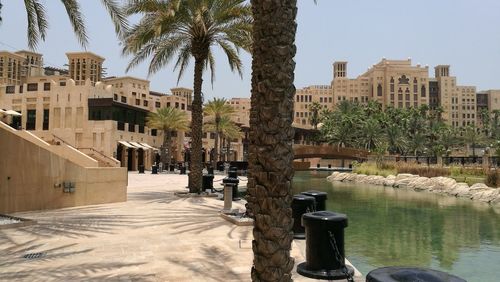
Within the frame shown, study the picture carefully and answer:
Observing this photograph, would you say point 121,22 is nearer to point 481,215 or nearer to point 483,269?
point 483,269

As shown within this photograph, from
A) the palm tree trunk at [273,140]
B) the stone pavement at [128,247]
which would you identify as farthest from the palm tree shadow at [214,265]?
the palm tree trunk at [273,140]

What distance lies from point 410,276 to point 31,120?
2132 inches

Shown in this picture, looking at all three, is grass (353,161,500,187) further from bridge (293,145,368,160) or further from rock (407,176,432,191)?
bridge (293,145,368,160)

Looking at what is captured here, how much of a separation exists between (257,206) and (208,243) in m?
4.76

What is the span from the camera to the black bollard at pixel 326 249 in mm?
6426

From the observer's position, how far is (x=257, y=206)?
4.51 m

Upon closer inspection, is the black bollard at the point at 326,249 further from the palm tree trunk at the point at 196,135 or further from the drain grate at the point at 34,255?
the palm tree trunk at the point at 196,135

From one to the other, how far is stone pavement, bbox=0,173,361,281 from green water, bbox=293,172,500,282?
2773mm

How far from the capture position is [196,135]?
20016 mm

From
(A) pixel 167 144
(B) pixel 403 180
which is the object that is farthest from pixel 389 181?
(A) pixel 167 144

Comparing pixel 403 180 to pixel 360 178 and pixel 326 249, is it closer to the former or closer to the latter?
pixel 360 178

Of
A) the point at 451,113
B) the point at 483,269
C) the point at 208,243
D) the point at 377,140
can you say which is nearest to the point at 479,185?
the point at 483,269

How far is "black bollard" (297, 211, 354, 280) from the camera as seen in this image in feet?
21.1

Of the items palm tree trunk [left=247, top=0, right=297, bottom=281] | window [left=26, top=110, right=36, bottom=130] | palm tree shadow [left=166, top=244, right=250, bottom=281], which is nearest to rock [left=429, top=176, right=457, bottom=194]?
palm tree shadow [left=166, top=244, right=250, bottom=281]
